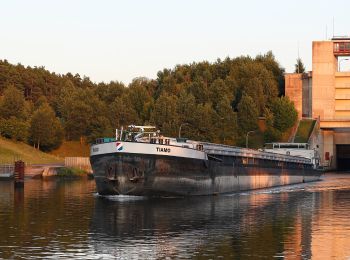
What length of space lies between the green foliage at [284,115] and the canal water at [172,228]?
273 feet

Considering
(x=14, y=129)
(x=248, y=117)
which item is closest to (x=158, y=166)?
(x=14, y=129)

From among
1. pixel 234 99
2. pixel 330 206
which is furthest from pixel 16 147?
pixel 330 206

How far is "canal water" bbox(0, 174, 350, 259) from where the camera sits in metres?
30.7

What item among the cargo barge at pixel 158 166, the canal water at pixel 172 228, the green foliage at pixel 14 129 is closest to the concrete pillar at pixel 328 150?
the green foliage at pixel 14 129

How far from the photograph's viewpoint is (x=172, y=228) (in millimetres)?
38812

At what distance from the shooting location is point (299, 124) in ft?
472

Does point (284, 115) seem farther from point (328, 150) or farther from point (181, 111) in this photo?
point (181, 111)

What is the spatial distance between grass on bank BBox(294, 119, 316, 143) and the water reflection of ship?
3150 inches

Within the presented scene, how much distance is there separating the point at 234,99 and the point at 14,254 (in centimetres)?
13058

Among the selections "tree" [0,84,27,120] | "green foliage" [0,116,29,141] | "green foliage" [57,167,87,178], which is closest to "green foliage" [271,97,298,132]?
"green foliage" [0,116,29,141]

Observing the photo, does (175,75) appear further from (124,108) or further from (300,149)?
(300,149)

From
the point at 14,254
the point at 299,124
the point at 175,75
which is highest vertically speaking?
the point at 175,75

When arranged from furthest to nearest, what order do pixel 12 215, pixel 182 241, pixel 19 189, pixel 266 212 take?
1. pixel 19 189
2. pixel 266 212
3. pixel 12 215
4. pixel 182 241

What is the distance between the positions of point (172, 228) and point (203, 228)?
5.42 feet
